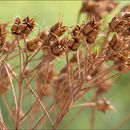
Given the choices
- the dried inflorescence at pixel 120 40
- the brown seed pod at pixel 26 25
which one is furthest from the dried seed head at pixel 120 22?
the brown seed pod at pixel 26 25

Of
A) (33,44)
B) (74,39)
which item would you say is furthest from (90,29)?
(33,44)

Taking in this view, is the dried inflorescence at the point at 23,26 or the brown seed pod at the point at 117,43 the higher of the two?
the dried inflorescence at the point at 23,26

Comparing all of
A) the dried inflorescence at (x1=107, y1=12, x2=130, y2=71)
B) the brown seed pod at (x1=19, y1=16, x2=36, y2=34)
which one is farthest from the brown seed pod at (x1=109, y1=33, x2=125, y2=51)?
the brown seed pod at (x1=19, y1=16, x2=36, y2=34)

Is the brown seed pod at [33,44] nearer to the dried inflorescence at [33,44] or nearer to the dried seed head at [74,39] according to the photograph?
the dried inflorescence at [33,44]

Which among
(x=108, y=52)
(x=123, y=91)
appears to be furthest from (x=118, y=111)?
(x=108, y=52)

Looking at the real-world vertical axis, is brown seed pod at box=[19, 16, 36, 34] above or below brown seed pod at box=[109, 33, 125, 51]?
above

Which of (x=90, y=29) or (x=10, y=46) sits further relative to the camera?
(x=10, y=46)

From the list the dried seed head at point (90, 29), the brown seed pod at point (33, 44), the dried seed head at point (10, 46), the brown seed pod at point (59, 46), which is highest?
the dried seed head at point (90, 29)

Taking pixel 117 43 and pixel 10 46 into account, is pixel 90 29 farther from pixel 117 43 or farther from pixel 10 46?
pixel 10 46

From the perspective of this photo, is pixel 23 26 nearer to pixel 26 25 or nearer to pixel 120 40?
pixel 26 25

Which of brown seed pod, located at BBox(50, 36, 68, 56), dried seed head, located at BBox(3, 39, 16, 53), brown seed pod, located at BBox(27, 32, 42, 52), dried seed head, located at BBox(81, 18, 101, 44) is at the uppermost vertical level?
dried seed head, located at BBox(81, 18, 101, 44)

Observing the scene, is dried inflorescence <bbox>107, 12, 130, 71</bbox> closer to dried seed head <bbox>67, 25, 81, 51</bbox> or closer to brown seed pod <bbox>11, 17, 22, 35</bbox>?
dried seed head <bbox>67, 25, 81, 51</bbox>
